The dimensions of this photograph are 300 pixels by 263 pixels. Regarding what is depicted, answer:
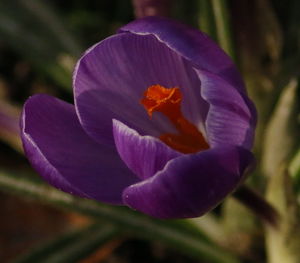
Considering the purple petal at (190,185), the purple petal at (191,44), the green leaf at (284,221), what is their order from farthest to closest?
the green leaf at (284,221) → the purple petal at (191,44) → the purple petal at (190,185)

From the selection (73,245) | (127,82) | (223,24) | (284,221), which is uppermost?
(127,82)

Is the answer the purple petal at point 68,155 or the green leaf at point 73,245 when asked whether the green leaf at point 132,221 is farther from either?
the purple petal at point 68,155

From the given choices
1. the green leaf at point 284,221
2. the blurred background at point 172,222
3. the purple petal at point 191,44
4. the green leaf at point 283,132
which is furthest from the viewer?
the blurred background at point 172,222

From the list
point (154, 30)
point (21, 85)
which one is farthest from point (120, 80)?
point (21, 85)

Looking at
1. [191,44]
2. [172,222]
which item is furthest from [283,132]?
[191,44]

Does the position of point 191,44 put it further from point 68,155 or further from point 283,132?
point 283,132

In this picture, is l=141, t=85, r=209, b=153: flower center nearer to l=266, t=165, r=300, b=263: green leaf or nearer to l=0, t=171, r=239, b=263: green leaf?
l=266, t=165, r=300, b=263: green leaf

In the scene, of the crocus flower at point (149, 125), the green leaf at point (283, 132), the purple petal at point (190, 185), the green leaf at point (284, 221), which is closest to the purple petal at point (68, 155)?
the crocus flower at point (149, 125)
